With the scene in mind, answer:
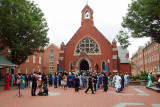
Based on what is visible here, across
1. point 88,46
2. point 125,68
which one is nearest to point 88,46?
point 88,46

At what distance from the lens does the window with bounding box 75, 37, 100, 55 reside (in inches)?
1233

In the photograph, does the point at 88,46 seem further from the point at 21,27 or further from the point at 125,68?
the point at 21,27

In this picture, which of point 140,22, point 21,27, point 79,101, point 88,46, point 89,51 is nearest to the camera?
point 79,101

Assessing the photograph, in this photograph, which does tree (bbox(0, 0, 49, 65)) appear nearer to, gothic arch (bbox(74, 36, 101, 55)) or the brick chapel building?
the brick chapel building

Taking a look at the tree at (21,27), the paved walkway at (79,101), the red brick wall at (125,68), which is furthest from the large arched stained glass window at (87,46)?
the paved walkway at (79,101)

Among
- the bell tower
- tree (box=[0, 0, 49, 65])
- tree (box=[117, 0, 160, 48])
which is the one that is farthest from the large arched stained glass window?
tree (box=[117, 0, 160, 48])

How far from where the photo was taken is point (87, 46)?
1258 inches

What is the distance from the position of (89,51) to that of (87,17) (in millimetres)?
8002

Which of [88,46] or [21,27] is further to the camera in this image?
[88,46]

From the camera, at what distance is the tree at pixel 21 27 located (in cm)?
1811

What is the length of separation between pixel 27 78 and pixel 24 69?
15241 millimetres

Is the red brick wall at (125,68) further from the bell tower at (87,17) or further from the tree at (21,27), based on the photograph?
the tree at (21,27)

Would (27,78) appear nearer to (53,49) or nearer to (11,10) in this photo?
Answer: (11,10)

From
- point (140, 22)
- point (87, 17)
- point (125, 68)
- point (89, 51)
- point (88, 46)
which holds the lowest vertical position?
point (125, 68)
